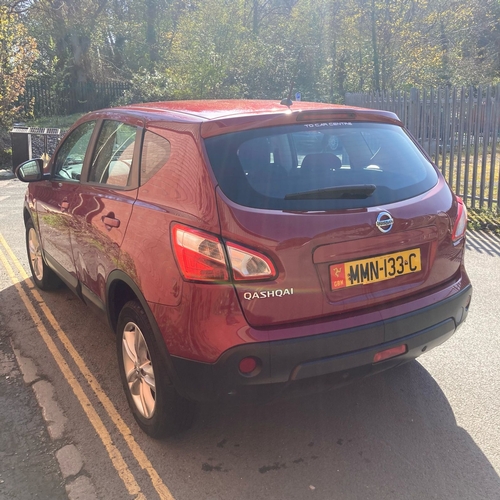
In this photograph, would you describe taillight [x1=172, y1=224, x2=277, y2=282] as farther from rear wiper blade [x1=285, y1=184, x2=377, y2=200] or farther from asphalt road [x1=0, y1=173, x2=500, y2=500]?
asphalt road [x1=0, y1=173, x2=500, y2=500]

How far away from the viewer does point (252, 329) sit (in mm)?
2426

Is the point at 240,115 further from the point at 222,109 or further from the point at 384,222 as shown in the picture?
the point at 384,222

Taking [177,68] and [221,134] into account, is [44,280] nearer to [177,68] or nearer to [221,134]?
[221,134]

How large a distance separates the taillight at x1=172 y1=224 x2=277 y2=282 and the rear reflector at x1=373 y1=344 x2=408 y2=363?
70cm

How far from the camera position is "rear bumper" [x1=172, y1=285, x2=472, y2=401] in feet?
7.97

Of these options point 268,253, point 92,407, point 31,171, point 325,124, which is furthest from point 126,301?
point 31,171

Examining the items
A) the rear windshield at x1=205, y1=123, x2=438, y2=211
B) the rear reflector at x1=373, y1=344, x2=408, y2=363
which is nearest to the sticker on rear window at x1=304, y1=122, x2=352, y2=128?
the rear windshield at x1=205, y1=123, x2=438, y2=211

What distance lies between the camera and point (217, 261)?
242 centimetres

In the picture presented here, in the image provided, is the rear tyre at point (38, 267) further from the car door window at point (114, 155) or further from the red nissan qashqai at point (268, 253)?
the red nissan qashqai at point (268, 253)

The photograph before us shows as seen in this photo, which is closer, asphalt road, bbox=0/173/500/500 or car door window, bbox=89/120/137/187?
asphalt road, bbox=0/173/500/500

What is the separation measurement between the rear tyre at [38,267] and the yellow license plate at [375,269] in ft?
11.3

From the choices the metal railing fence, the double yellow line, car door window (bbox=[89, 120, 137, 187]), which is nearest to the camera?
the double yellow line

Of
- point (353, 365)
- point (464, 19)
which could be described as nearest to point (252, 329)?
point (353, 365)

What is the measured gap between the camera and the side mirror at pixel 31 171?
14.8 feet
